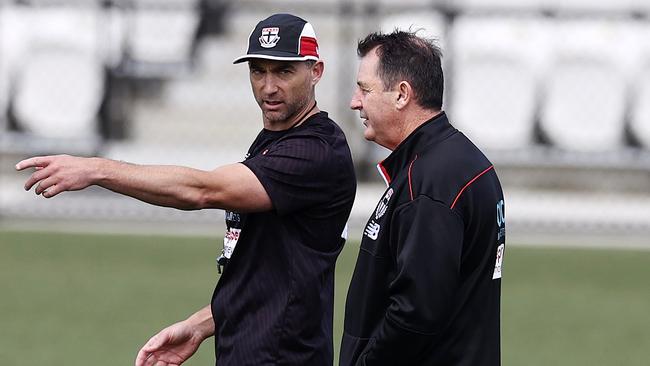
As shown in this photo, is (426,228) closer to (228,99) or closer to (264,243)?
(264,243)

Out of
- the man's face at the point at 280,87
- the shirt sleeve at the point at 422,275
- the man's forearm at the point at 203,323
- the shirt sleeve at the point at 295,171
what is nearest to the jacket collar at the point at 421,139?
the shirt sleeve at the point at 422,275

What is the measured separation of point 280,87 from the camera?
4.42m

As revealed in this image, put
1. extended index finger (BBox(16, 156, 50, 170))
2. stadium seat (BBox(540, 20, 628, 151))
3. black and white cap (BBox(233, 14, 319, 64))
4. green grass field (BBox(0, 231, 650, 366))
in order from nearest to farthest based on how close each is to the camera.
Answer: extended index finger (BBox(16, 156, 50, 170)) < black and white cap (BBox(233, 14, 319, 64)) < green grass field (BBox(0, 231, 650, 366)) < stadium seat (BBox(540, 20, 628, 151))

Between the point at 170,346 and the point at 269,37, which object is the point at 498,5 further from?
the point at 269,37

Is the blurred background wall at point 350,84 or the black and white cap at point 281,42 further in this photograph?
the blurred background wall at point 350,84

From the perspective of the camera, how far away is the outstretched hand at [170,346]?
475cm

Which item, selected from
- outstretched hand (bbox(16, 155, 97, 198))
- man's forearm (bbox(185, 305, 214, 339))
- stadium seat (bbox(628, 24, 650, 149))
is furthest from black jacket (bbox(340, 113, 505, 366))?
stadium seat (bbox(628, 24, 650, 149))

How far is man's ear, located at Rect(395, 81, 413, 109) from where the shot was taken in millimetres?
4039

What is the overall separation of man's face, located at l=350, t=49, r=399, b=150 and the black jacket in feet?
0.22

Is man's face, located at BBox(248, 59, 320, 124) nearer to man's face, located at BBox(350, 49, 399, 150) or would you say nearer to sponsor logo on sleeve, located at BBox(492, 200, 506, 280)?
man's face, located at BBox(350, 49, 399, 150)

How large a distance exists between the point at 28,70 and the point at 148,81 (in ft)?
4.81

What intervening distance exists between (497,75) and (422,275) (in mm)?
12333

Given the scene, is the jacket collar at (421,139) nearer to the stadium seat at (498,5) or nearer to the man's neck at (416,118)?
the man's neck at (416,118)

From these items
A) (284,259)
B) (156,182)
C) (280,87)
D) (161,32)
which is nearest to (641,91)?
(161,32)
